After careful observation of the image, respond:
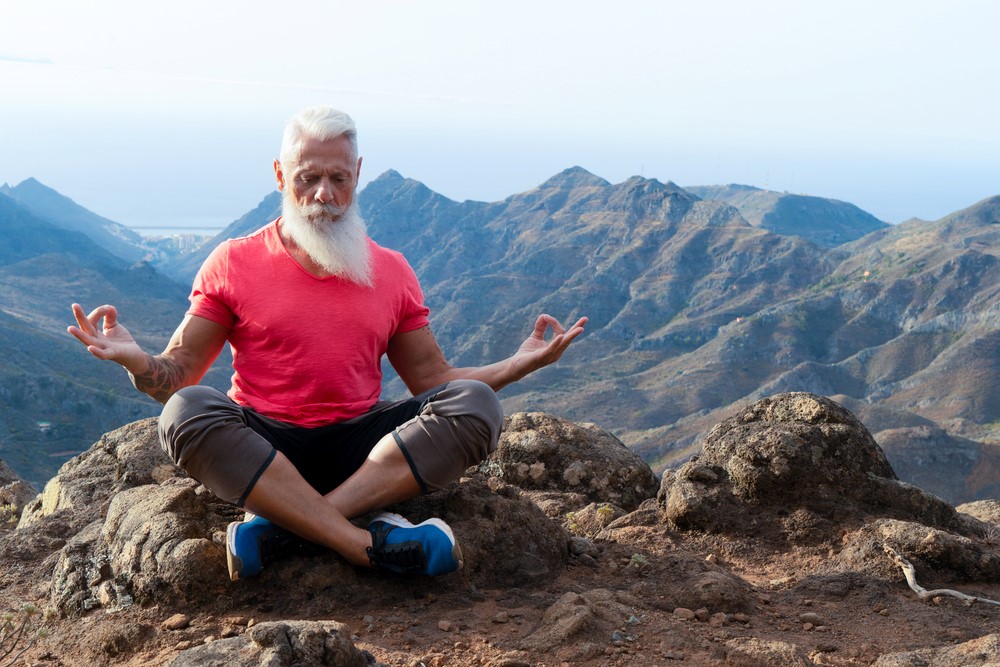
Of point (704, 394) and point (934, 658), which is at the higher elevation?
point (934, 658)

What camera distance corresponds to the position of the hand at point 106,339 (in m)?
4.42

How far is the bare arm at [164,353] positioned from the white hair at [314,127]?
1.02 m

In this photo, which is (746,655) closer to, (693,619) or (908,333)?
(693,619)

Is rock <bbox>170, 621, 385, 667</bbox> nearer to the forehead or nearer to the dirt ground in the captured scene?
the dirt ground

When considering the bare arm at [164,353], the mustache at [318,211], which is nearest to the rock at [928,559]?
the mustache at [318,211]

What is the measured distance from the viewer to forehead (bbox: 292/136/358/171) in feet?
15.8

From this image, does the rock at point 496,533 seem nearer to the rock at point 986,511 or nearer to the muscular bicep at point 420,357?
the muscular bicep at point 420,357

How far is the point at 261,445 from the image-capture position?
14.2ft

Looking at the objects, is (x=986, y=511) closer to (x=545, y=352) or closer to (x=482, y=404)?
(x=545, y=352)

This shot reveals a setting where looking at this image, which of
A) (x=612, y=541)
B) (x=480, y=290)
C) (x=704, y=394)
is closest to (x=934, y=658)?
(x=612, y=541)

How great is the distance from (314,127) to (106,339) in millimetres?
1489

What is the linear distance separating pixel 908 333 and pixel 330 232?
12069 cm

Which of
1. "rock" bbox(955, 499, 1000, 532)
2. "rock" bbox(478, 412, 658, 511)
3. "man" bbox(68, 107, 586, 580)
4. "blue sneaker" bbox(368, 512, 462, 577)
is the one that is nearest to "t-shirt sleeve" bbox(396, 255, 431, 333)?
"man" bbox(68, 107, 586, 580)

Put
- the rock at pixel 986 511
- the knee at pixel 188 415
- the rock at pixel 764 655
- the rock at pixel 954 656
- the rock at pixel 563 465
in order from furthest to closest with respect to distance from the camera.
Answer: the rock at pixel 986 511 → the rock at pixel 563 465 → the knee at pixel 188 415 → the rock at pixel 764 655 → the rock at pixel 954 656
